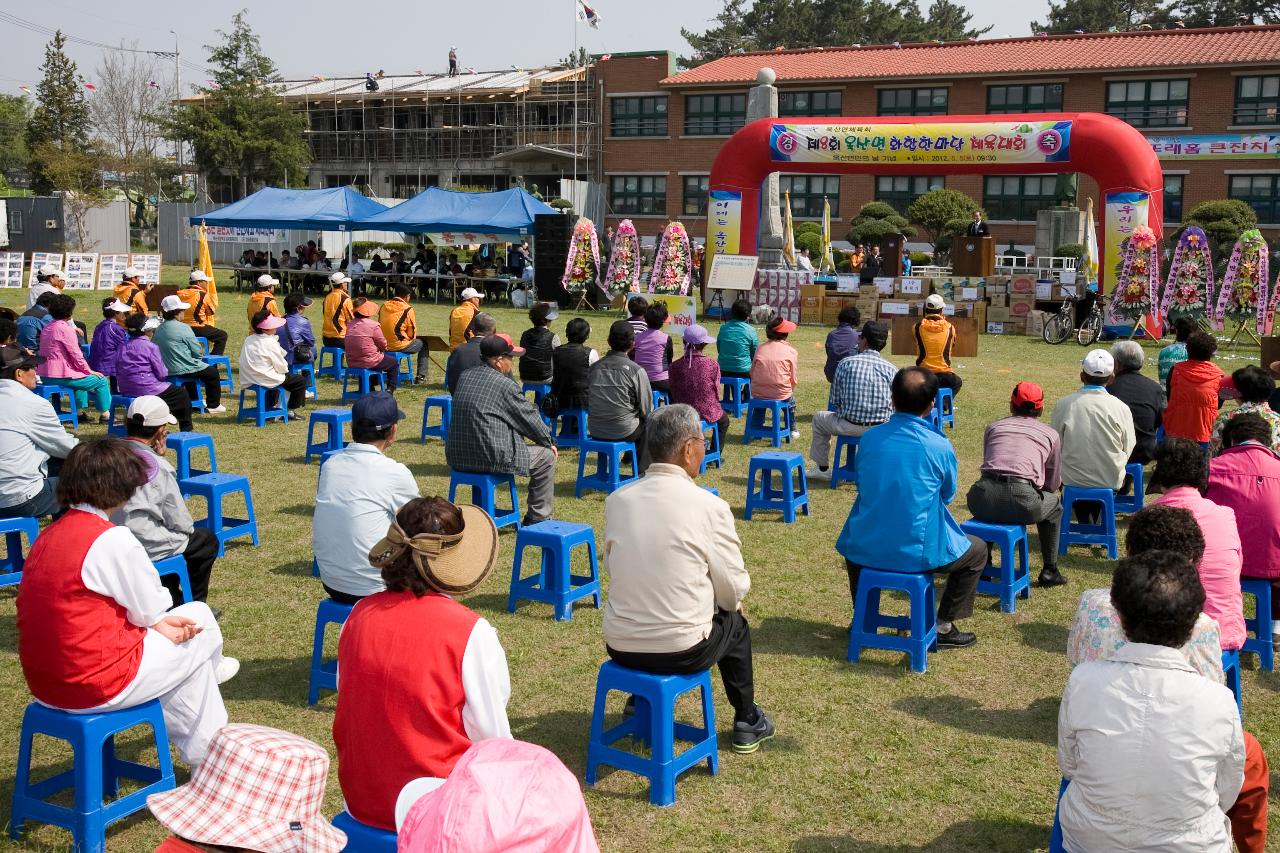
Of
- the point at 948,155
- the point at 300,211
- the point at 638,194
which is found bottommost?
the point at 300,211

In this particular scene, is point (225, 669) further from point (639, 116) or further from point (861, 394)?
point (639, 116)

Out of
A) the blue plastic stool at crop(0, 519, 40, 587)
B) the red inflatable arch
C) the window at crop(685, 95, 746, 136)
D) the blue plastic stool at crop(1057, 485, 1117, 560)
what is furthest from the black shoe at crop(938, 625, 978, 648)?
the window at crop(685, 95, 746, 136)

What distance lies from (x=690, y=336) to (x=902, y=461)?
4.68 meters

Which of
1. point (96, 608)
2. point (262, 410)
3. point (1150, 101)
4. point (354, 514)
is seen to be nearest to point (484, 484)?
point (354, 514)

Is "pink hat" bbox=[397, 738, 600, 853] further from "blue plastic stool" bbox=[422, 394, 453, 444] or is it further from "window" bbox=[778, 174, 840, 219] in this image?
"window" bbox=[778, 174, 840, 219]

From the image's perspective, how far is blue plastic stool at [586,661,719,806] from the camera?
4.39m

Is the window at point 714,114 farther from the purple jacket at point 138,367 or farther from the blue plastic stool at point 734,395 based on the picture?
the purple jacket at point 138,367

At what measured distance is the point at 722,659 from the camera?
478 cm

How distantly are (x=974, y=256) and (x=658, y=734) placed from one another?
817 inches

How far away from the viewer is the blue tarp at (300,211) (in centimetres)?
2658

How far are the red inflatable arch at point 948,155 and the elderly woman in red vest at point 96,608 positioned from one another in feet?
61.8

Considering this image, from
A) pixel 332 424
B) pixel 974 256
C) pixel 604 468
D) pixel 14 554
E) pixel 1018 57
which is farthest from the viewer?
pixel 1018 57

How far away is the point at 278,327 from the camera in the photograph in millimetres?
12758

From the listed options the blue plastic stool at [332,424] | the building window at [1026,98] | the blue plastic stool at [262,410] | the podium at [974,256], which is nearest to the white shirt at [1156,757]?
the blue plastic stool at [332,424]
